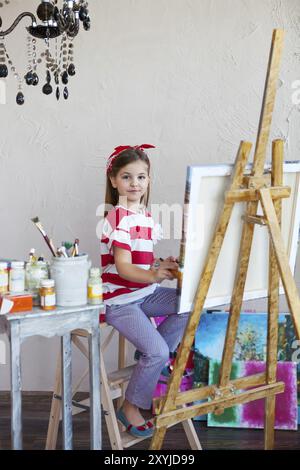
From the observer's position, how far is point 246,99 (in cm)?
291

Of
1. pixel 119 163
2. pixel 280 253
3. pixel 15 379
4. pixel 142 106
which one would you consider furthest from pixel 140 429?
pixel 142 106

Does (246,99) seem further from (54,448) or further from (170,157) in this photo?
(54,448)

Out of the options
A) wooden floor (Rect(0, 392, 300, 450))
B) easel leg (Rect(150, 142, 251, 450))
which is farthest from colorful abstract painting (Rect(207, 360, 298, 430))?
easel leg (Rect(150, 142, 251, 450))

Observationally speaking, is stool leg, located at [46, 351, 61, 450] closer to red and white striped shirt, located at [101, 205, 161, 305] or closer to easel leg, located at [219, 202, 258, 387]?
red and white striped shirt, located at [101, 205, 161, 305]

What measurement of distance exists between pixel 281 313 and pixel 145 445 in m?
0.78

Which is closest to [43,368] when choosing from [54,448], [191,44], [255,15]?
[54,448]

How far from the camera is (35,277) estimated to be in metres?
2.12

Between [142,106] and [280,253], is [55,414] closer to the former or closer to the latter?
[280,253]

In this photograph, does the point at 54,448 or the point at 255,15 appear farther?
Answer: the point at 255,15

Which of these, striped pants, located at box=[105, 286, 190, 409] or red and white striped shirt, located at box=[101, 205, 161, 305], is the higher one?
red and white striped shirt, located at box=[101, 205, 161, 305]

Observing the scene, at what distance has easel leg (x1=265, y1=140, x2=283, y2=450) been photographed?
207cm

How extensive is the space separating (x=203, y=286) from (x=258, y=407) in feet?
3.04

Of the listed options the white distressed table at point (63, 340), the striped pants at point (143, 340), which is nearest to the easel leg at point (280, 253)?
the striped pants at point (143, 340)

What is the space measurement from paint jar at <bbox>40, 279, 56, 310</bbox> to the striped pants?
1.26 feet
